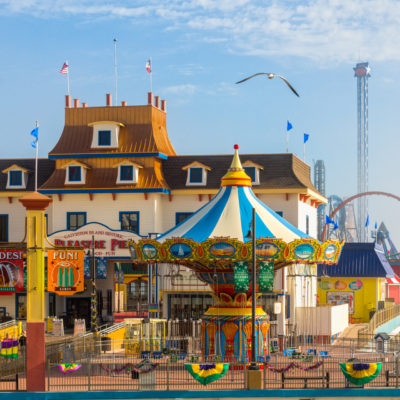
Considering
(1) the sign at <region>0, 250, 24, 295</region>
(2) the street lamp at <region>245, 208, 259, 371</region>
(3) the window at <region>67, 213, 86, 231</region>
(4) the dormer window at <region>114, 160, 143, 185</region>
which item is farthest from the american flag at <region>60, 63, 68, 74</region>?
(2) the street lamp at <region>245, 208, 259, 371</region>

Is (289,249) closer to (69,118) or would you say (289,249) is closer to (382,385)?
(382,385)

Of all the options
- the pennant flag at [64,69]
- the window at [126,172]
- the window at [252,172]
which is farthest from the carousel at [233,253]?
the pennant flag at [64,69]

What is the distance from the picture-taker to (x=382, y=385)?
23578mm

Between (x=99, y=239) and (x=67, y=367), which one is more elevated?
(x=99, y=239)

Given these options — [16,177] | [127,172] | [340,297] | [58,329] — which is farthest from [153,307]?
[340,297]

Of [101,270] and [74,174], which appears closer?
[101,270]

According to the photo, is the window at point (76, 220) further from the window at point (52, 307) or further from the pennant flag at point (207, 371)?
the pennant flag at point (207, 371)

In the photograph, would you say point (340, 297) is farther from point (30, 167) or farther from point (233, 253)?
point (233, 253)

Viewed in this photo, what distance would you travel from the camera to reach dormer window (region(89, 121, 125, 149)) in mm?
44344

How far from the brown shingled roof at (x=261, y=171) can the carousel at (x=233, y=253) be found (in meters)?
13.1

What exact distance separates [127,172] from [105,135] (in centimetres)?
288

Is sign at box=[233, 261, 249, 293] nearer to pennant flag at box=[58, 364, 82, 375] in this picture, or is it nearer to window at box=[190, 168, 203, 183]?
pennant flag at box=[58, 364, 82, 375]

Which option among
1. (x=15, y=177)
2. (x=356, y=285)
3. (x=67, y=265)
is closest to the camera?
(x=67, y=265)

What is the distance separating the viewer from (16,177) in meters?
45.3
